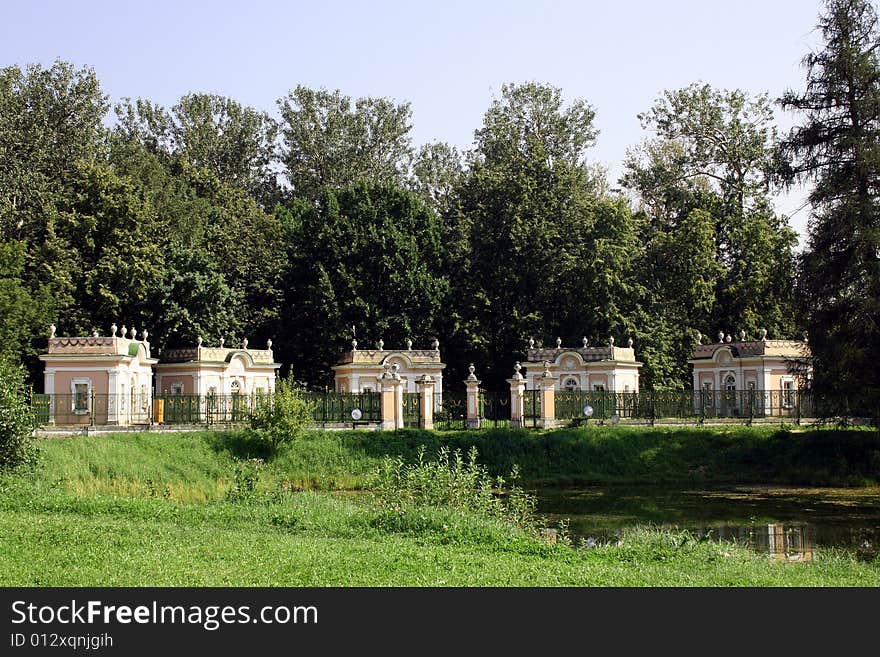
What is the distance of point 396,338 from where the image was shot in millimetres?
48969

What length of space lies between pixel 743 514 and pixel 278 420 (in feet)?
47.5

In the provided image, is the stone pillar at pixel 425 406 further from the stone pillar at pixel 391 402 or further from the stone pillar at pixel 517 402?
the stone pillar at pixel 517 402

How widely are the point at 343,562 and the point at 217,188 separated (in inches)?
1738

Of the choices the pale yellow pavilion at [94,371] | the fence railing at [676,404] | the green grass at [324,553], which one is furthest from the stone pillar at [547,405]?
the green grass at [324,553]

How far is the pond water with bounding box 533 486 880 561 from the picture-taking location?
64.8 ft

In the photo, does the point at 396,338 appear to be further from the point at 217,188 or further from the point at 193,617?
the point at 193,617

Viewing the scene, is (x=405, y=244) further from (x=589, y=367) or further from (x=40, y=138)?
(x=40, y=138)

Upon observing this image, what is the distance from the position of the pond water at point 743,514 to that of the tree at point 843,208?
373 cm

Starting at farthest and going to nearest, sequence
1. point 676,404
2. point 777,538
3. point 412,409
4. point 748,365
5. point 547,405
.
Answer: point 748,365, point 676,404, point 412,409, point 547,405, point 777,538

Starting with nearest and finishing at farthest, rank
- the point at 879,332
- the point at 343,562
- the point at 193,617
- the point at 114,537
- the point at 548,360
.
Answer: the point at 193,617 → the point at 343,562 → the point at 114,537 → the point at 879,332 → the point at 548,360

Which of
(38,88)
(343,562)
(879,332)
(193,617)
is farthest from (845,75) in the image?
(38,88)

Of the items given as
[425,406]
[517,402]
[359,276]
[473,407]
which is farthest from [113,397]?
[359,276]

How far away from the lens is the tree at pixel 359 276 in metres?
47.6

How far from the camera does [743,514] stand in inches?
950
